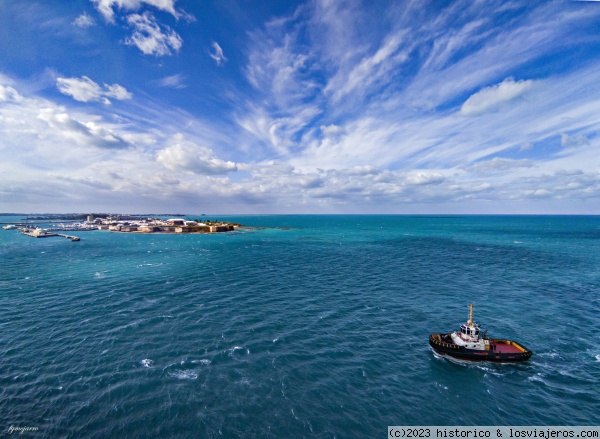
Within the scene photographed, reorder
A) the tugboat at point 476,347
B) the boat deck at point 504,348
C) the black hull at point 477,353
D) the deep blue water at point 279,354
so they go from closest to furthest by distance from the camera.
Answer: the deep blue water at point 279,354, the black hull at point 477,353, the tugboat at point 476,347, the boat deck at point 504,348

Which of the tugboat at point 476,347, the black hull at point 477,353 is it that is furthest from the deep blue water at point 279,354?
the tugboat at point 476,347

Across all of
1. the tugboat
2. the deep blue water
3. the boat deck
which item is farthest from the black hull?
the deep blue water

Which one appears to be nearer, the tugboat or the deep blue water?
the deep blue water

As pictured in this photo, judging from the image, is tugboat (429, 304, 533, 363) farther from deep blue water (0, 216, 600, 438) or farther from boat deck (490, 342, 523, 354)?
deep blue water (0, 216, 600, 438)

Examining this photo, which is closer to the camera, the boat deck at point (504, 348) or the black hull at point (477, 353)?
the black hull at point (477, 353)

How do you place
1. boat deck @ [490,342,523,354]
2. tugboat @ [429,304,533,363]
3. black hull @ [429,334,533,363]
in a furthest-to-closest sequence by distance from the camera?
boat deck @ [490,342,523,354] → tugboat @ [429,304,533,363] → black hull @ [429,334,533,363]

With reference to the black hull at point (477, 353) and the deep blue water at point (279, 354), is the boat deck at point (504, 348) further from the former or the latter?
the deep blue water at point (279, 354)

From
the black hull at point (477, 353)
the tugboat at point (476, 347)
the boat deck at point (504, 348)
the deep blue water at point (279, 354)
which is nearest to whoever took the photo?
the deep blue water at point (279, 354)
